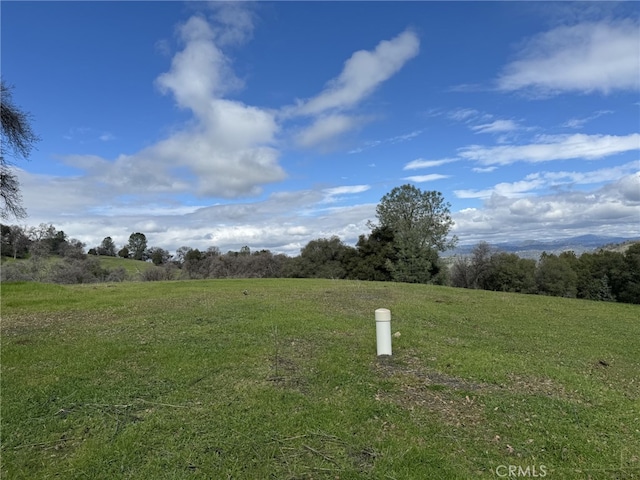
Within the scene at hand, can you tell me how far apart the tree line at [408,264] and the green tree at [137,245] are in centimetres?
2509

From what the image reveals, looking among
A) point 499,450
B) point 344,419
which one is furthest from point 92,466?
point 499,450

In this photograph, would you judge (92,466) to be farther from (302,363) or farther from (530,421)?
(530,421)

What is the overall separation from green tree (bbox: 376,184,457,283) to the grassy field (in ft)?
88.4

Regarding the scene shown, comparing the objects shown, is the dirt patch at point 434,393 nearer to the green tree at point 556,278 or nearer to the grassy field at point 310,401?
the grassy field at point 310,401

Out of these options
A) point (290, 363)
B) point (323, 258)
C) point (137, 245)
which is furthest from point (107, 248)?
point (290, 363)

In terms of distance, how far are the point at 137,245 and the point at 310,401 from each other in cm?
9304

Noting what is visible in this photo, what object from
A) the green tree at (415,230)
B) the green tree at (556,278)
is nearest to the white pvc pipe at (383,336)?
the green tree at (415,230)

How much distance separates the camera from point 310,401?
5.18 meters

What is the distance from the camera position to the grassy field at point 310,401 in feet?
12.5

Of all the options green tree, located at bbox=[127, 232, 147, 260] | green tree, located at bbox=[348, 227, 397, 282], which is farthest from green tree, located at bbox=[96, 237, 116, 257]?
green tree, located at bbox=[348, 227, 397, 282]

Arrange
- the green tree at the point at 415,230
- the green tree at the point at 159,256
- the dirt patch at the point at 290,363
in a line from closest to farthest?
the dirt patch at the point at 290,363
the green tree at the point at 415,230
the green tree at the point at 159,256

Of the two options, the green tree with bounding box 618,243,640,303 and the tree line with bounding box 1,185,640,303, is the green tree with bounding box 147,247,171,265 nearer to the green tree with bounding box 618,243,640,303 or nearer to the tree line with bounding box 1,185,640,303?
the tree line with bounding box 1,185,640,303

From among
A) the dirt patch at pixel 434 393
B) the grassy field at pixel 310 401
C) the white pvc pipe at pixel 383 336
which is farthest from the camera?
the white pvc pipe at pixel 383 336

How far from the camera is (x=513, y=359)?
23.9ft
